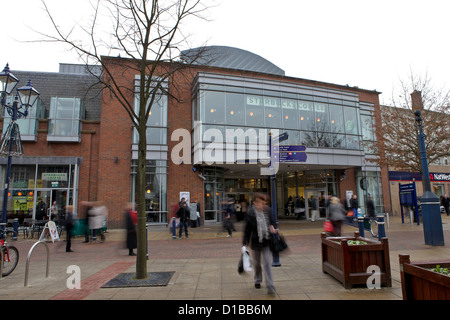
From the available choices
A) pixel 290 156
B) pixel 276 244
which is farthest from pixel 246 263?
pixel 290 156

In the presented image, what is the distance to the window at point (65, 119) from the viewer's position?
17.8 meters

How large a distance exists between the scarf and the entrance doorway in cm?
1753

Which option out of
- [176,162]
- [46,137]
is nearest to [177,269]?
[176,162]

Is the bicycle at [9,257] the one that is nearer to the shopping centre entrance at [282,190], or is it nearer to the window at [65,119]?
the window at [65,119]

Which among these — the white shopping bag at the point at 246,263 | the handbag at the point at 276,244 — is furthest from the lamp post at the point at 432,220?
the white shopping bag at the point at 246,263

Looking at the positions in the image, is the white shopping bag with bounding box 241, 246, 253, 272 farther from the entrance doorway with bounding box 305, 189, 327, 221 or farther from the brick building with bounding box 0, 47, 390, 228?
the entrance doorway with bounding box 305, 189, 327, 221

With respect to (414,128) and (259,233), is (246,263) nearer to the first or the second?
(259,233)

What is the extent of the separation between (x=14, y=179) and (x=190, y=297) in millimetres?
17897

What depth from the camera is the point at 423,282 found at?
11.3 feet

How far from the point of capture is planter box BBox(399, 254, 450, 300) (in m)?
3.11

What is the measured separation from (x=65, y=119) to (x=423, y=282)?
A: 19620 millimetres

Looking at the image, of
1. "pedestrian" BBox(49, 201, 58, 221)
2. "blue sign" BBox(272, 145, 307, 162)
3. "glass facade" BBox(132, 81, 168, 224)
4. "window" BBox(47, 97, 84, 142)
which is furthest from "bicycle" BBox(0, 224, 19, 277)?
"window" BBox(47, 97, 84, 142)
